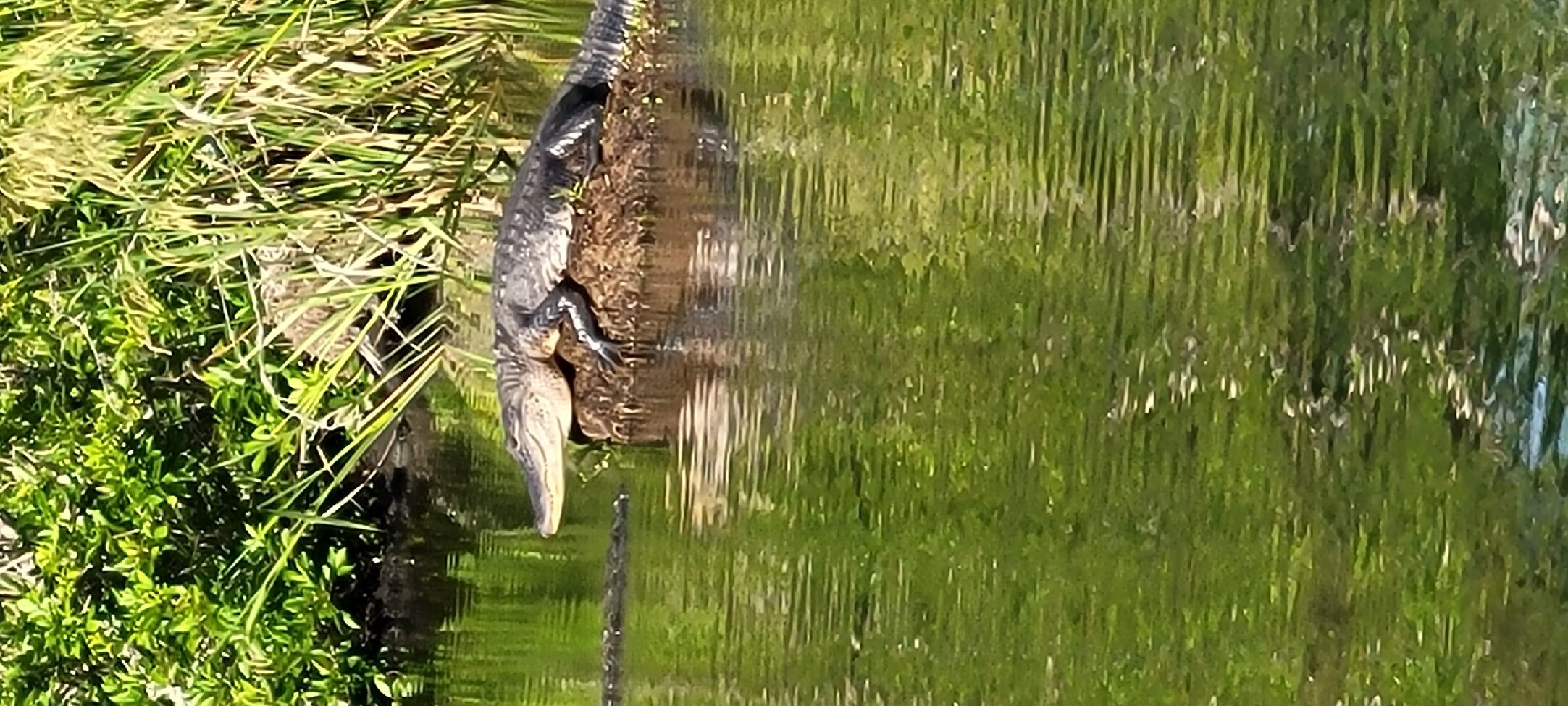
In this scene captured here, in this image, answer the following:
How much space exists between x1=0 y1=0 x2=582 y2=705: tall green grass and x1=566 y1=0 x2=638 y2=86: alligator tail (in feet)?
0.44

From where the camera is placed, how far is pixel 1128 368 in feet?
3.69

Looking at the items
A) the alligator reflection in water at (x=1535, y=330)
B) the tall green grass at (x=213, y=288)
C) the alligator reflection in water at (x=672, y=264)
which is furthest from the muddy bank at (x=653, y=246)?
the alligator reflection in water at (x=1535, y=330)

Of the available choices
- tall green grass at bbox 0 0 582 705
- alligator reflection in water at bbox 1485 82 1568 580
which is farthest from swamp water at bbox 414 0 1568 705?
tall green grass at bbox 0 0 582 705

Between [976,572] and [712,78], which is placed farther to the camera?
[712,78]

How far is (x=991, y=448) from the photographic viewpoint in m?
1.26

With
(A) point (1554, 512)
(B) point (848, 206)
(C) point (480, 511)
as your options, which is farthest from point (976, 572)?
(C) point (480, 511)

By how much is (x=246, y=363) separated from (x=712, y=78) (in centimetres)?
83

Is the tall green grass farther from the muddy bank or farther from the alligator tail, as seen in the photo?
the muddy bank

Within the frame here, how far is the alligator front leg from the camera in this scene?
1.72 metres

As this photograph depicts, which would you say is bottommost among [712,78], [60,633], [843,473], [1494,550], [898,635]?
[60,633]

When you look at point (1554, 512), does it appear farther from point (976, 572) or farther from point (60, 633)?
point (60, 633)

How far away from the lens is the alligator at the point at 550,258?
5.65 ft

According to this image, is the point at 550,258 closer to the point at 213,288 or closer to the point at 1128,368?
the point at 213,288

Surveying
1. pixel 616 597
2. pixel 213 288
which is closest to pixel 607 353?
pixel 616 597
